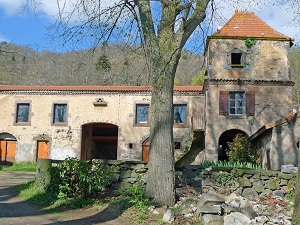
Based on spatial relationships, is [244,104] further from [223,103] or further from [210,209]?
[210,209]

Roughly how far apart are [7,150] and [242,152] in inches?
615

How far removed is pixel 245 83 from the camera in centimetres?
1944

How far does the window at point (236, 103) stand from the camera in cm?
1948

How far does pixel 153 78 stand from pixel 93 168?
2.87m

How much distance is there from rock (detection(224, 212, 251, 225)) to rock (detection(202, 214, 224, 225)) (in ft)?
0.39

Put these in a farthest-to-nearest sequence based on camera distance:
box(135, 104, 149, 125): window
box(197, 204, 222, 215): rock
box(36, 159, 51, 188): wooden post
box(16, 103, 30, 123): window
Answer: box(16, 103, 30, 123): window, box(135, 104, 149, 125): window, box(36, 159, 51, 188): wooden post, box(197, 204, 222, 215): rock

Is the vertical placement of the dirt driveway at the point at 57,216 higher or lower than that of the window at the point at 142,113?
lower

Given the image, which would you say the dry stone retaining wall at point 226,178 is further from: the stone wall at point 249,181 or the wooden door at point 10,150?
the wooden door at point 10,150

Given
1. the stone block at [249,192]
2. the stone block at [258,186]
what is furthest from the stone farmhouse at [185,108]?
the stone block at [249,192]

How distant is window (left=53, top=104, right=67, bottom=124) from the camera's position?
75.9 ft

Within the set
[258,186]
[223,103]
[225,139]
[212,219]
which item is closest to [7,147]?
[225,139]

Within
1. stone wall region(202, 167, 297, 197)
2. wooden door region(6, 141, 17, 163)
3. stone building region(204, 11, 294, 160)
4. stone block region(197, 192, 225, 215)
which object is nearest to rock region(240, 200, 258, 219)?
stone block region(197, 192, 225, 215)

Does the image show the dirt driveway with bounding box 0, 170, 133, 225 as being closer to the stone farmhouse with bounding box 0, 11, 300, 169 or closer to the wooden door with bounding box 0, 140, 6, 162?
the stone farmhouse with bounding box 0, 11, 300, 169

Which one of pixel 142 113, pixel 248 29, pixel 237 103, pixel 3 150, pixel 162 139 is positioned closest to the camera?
pixel 162 139
